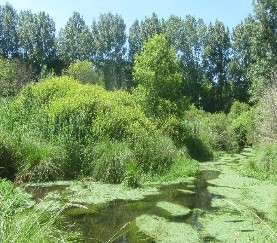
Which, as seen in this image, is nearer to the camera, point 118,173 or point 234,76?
point 118,173

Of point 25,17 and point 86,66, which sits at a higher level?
point 25,17

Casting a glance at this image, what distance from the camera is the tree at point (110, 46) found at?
59938 millimetres

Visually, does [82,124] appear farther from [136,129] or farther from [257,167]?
[257,167]

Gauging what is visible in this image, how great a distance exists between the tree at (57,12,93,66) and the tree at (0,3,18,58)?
6.46 m

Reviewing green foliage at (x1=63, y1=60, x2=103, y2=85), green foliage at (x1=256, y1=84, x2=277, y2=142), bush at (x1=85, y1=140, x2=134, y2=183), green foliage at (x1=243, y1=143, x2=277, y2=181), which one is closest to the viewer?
bush at (x1=85, y1=140, x2=134, y2=183)

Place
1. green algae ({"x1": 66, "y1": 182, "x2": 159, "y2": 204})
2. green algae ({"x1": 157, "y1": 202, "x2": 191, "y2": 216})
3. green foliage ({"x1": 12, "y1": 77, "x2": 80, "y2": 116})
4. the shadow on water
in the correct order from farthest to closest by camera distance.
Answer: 1. green foliage ({"x1": 12, "y1": 77, "x2": 80, "y2": 116})
2. green algae ({"x1": 66, "y1": 182, "x2": 159, "y2": 204})
3. green algae ({"x1": 157, "y1": 202, "x2": 191, "y2": 216})
4. the shadow on water

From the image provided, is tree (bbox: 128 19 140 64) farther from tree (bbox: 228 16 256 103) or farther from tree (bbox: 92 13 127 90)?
tree (bbox: 228 16 256 103)

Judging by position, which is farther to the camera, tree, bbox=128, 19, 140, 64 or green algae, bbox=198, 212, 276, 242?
tree, bbox=128, 19, 140, 64

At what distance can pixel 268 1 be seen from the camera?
30.8 metres

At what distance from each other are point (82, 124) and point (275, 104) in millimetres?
9939

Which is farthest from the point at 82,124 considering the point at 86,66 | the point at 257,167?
the point at 86,66

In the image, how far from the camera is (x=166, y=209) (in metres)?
9.28

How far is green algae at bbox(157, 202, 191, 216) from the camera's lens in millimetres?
9047

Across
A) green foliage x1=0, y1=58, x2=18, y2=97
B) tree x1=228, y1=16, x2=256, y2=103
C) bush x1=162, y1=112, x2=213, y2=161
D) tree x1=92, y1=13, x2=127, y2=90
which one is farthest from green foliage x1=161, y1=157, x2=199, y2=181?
tree x1=92, y1=13, x2=127, y2=90
